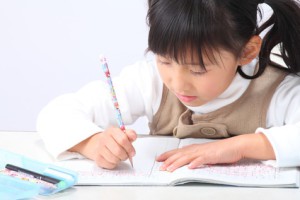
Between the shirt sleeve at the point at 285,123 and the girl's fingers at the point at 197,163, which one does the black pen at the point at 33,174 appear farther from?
the shirt sleeve at the point at 285,123

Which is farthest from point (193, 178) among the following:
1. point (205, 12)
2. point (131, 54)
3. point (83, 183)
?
point (131, 54)

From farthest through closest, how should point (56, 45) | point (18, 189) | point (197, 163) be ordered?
point (56, 45) → point (197, 163) → point (18, 189)

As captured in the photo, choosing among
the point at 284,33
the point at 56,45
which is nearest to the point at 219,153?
the point at 284,33

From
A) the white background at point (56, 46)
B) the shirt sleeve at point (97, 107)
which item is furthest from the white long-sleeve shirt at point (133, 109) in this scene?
the white background at point (56, 46)

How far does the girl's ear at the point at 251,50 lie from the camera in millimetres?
1218

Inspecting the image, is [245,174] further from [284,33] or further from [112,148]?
[284,33]

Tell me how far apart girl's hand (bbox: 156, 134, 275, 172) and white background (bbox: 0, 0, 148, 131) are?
4.02ft

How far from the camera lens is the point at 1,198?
3.24 feet

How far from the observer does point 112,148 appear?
1134 millimetres

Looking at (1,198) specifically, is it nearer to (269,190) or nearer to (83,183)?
(83,183)

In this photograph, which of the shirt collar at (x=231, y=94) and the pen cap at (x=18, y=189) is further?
the shirt collar at (x=231, y=94)

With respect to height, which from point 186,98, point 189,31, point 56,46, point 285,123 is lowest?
point 56,46

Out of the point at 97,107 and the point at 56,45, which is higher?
→ the point at 97,107

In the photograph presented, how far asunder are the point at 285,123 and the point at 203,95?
172 mm
